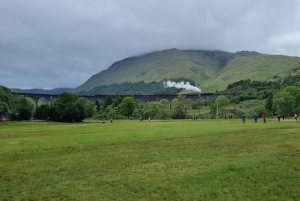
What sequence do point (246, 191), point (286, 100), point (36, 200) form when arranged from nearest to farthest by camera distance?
1. point (36, 200)
2. point (246, 191)
3. point (286, 100)

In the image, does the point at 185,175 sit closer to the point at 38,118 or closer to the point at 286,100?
the point at 286,100

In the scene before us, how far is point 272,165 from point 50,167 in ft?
50.0

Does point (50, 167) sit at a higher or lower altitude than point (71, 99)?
lower

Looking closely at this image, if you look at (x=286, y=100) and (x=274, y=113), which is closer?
(x=286, y=100)

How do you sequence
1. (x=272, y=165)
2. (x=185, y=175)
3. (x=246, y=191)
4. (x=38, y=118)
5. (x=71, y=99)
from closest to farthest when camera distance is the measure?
(x=246, y=191), (x=185, y=175), (x=272, y=165), (x=71, y=99), (x=38, y=118)

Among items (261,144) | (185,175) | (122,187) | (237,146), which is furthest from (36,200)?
(261,144)

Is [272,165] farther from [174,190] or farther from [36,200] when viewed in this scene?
[36,200]

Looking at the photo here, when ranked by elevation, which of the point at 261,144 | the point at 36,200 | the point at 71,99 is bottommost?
the point at 36,200

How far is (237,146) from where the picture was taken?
95.2 ft

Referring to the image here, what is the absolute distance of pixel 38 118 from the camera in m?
149

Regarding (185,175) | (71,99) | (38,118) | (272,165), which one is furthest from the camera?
(38,118)

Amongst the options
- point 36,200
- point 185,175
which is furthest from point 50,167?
point 185,175

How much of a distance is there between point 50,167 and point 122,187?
23.3 feet

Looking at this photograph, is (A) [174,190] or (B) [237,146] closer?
(A) [174,190]
